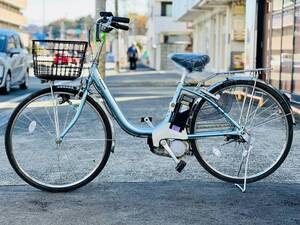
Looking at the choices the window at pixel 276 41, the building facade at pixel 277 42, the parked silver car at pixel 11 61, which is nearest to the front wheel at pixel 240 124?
the building facade at pixel 277 42

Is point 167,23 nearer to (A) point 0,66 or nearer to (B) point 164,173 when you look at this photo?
(A) point 0,66

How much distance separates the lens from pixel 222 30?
2466cm

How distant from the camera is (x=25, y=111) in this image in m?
4.88

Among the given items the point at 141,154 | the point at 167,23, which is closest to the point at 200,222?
the point at 141,154

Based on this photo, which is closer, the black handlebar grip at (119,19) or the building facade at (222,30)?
the black handlebar grip at (119,19)

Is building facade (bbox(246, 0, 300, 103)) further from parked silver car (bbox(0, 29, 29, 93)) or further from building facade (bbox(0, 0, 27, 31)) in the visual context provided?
building facade (bbox(0, 0, 27, 31))

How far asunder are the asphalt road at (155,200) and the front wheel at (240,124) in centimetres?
15

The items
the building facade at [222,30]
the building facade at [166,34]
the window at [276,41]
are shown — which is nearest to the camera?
the window at [276,41]

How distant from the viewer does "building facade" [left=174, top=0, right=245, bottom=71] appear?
2088 centimetres

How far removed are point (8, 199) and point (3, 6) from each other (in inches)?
3167

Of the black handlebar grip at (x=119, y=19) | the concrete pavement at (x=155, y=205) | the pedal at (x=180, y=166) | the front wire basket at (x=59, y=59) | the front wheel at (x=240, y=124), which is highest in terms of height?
the black handlebar grip at (x=119, y=19)

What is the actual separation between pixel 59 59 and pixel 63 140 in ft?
2.29

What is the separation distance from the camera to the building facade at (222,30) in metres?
20.9

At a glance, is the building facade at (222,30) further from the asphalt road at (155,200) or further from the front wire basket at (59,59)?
the front wire basket at (59,59)
